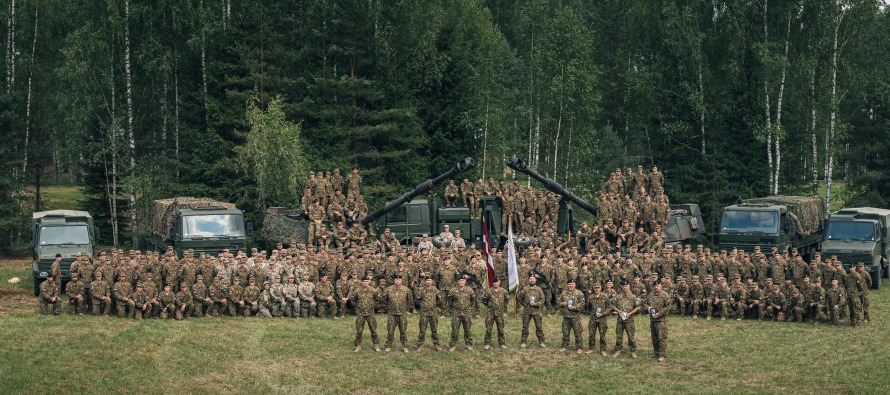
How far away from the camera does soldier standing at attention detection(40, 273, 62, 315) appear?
2175cm

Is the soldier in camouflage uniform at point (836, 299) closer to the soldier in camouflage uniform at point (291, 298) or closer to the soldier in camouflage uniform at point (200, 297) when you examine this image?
the soldier in camouflage uniform at point (291, 298)

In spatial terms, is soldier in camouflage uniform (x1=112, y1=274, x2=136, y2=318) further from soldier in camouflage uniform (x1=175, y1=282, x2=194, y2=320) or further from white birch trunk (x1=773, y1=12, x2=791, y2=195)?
white birch trunk (x1=773, y1=12, x2=791, y2=195)

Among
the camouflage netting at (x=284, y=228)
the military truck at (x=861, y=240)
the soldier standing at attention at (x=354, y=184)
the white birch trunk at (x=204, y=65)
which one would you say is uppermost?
the white birch trunk at (x=204, y=65)

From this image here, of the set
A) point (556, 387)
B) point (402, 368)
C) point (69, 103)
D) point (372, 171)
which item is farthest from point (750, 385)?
point (69, 103)

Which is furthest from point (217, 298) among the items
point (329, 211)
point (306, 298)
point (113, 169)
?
point (113, 169)

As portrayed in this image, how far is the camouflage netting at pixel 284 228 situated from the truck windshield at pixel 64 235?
562 cm

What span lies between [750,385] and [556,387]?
3.29 metres

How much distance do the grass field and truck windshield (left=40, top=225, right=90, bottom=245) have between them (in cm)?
506

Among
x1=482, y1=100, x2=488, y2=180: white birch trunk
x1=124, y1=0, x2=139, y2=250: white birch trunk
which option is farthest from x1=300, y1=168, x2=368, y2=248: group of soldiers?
x1=482, y1=100, x2=488, y2=180: white birch trunk

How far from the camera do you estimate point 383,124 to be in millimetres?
38906

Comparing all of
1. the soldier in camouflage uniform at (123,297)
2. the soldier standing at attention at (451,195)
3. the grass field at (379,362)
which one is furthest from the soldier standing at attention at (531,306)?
the soldier standing at attention at (451,195)

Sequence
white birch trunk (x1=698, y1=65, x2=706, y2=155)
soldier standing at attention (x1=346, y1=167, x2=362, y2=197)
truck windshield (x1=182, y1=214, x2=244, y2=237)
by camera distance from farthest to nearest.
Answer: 1. white birch trunk (x1=698, y1=65, x2=706, y2=155)
2. soldier standing at attention (x1=346, y1=167, x2=362, y2=197)
3. truck windshield (x1=182, y1=214, x2=244, y2=237)

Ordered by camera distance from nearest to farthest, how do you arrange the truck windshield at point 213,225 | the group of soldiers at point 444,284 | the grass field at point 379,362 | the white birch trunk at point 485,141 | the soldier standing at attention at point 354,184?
the grass field at point 379,362
the group of soldiers at point 444,284
the truck windshield at point 213,225
the soldier standing at attention at point 354,184
the white birch trunk at point 485,141

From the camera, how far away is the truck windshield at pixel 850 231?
1089 inches
